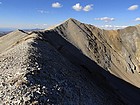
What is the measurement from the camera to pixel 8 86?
14445 millimetres

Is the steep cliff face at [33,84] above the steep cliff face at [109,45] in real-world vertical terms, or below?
above

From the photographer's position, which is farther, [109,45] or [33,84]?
[109,45]

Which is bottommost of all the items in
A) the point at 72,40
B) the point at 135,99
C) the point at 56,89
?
the point at 135,99

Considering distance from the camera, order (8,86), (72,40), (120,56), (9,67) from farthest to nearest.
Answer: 1. (120,56)
2. (72,40)
3. (9,67)
4. (8,86)

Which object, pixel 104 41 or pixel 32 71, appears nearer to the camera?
pixel 32 71

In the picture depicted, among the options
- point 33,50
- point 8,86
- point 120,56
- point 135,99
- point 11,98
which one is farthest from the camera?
point 120,56

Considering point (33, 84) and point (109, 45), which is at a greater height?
point (33, 84)

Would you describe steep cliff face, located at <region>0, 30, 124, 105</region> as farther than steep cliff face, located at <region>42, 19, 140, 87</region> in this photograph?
No

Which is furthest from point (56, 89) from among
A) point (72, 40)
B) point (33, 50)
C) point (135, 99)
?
point (72, 40)

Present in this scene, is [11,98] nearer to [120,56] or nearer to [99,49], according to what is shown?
[99,49]

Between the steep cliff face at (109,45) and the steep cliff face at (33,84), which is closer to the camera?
the steep cliff face at (33,84)

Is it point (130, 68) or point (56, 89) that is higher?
point (56, 89)

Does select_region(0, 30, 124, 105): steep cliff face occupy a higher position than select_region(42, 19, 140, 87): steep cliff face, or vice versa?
select_region(0, 30, 124, 105): steep cliff face

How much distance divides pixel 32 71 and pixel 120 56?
52.5 m
